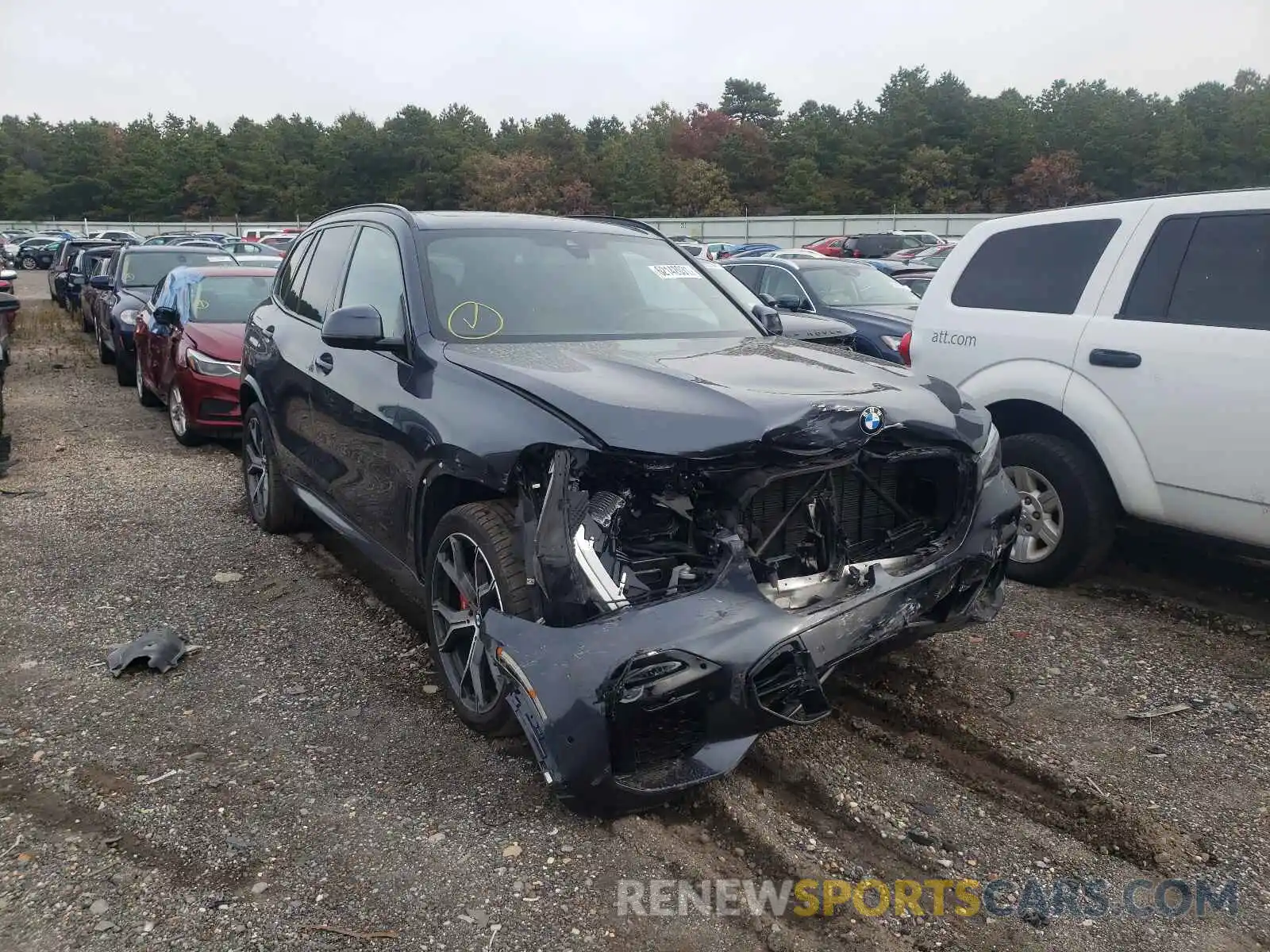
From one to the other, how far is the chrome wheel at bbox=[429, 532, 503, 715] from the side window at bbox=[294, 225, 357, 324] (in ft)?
6.56

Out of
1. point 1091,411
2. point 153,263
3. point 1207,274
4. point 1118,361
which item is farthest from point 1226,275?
point 153,263

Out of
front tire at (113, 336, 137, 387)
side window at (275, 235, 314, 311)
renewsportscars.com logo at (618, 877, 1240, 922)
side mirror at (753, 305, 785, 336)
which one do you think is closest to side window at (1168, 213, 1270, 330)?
side mirror at (753, 305, 785, 336)

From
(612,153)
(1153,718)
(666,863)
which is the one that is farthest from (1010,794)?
(612,153)

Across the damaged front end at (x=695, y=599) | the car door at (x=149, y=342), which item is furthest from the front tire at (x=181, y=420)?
the damaged front end at (x=695, y=599)

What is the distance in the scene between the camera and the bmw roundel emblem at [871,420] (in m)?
3.01

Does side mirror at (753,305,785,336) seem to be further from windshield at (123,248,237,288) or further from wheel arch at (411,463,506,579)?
windshield at (123,248,237,288)

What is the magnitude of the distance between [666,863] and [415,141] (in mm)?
78484

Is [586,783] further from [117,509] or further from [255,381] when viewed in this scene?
[117,509]

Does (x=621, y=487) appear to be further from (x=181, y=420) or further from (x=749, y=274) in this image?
(x=749, y=274)

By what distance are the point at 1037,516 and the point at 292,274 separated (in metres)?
4.45

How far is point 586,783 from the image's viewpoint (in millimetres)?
2711

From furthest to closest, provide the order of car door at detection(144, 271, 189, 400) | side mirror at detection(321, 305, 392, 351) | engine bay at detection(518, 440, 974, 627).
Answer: car door at detection(144, 271, 189, 400) < side mirror at detection(321, 305, 392, 351) < engine bay at detection(518, 440, 974, 627)

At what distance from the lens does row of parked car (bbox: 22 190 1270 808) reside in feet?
9.13

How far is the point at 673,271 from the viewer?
4848 mm
